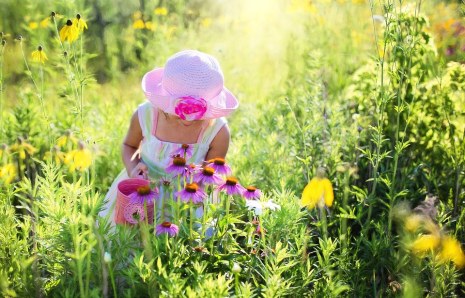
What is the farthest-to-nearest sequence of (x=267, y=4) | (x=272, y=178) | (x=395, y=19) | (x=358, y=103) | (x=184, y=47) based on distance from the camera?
(x=267, y=4), (x=184, y=47), (x=358, y=103), (x=272, y=178), (x=395, y=19)

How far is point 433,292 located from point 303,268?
43 cm

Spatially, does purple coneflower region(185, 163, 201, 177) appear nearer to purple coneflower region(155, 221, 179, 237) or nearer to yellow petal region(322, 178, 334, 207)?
purple coneflower region(155, 221, 179, 237)

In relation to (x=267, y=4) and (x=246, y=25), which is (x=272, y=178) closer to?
(x=246, y=25)

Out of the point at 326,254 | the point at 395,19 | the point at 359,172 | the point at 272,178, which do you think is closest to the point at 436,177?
the point at 359,172

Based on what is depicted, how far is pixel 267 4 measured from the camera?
6.31m

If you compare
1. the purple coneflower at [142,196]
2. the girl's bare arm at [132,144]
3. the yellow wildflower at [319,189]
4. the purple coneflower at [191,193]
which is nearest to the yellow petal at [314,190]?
the yellow wildflower at [319,189]

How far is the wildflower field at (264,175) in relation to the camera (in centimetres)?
188

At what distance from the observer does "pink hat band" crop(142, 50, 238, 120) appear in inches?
92.5

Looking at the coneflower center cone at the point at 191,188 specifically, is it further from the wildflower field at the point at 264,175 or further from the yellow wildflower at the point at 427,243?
the yellow wildflower at the point at 427,243

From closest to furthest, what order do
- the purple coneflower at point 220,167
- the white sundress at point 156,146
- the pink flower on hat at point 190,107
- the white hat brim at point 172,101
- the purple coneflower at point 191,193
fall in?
the purple coneflower at point 191,193 → the purple coneflower at point 220,167 → the pink flower on hat at point 190,107 → the white hat brim at point 172,101 → the white sundress at point 156,146

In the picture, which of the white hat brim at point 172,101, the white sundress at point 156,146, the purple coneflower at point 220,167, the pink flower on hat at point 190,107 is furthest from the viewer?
the white sundress at point 156,146

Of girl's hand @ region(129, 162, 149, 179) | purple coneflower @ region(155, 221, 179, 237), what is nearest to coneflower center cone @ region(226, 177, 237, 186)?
purple coneflower @ region(155, 221, 179, 237)

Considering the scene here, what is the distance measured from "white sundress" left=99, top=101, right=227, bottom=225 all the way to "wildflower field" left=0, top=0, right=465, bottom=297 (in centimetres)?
20

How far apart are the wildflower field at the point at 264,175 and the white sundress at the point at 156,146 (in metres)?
0.20
